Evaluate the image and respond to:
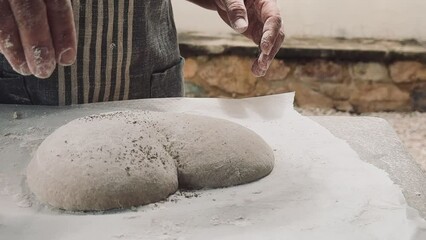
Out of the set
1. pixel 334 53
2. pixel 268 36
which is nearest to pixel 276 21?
pixel 268 36

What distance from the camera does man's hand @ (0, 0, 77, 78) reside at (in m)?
0.89

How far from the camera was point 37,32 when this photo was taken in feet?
2.94

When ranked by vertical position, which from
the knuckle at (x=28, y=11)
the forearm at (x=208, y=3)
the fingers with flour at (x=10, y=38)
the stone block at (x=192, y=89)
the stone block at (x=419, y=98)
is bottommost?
the stone block at (x=192, y=89)

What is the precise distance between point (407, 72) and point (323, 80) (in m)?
0.39

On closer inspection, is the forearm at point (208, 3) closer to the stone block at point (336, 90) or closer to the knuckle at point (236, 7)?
the knuckle at point (236, 7)

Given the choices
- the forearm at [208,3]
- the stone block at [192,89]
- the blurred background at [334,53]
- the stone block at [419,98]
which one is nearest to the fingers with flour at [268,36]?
the forearm at [208,3]

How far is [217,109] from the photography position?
4.60 ft

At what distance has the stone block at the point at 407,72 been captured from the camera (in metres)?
2.93

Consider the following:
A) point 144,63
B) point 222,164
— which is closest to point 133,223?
point 222,164

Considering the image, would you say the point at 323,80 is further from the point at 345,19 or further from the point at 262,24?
the point at 262,24

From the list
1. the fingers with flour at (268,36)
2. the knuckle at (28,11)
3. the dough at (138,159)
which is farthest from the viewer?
the fingers with flour at (268,36)

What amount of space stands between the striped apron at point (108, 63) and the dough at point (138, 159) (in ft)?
0.94

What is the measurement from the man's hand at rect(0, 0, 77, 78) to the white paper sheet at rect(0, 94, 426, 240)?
0.78ft

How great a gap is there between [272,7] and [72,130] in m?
0.56
